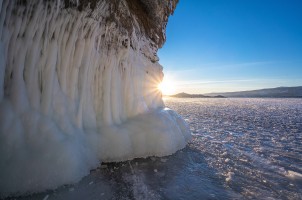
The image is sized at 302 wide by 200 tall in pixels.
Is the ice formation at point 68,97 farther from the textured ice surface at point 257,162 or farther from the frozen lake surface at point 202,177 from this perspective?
the textured ice surface at point 257,162

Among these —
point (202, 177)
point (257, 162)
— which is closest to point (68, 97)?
point (202, 177)

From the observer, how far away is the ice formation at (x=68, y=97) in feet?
7.25

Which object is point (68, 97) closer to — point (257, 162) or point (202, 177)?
point (202, 177)

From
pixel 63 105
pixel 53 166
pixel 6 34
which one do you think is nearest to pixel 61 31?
pixel 6 34

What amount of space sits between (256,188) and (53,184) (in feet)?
7.45

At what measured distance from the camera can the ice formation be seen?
221cm

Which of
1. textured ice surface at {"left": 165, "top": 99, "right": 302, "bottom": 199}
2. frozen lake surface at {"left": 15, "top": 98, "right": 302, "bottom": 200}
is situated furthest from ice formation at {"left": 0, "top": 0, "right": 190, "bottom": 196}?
textured ice surface at {"left": 165, "top": 99, "right": 302, "bottom": 199}

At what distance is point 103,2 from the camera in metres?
3.18

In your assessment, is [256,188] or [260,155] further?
[260,155]

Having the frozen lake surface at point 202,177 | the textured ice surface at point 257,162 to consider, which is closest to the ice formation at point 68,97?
the frozen lake surface at point 202,177

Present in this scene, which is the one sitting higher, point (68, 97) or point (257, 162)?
point (68, 97)

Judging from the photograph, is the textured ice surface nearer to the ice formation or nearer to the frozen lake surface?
the frozen lake surface

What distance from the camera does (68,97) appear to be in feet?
9.75

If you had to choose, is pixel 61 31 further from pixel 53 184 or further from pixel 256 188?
pixel 256 188
